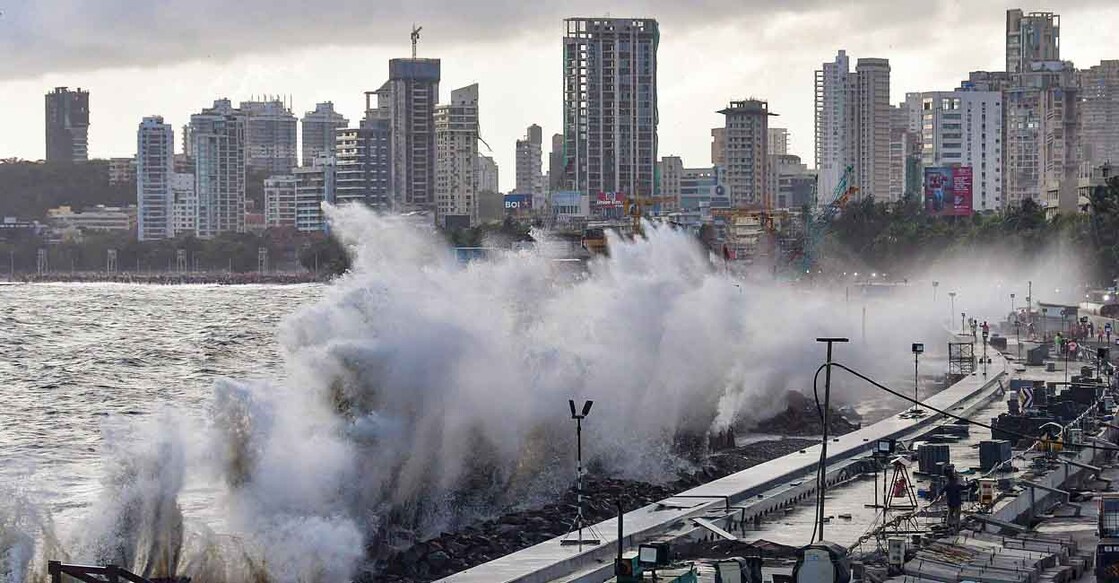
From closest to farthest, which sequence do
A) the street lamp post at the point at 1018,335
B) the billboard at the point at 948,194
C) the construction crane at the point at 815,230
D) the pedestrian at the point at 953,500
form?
the pedestrian at the point at 953,500, the street lamp post at the point at 1018,335, the construction crane at the point at 815,230, the billboard at the point at 948,194

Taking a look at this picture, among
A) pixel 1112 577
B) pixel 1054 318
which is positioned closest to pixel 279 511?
pixel 1112 577

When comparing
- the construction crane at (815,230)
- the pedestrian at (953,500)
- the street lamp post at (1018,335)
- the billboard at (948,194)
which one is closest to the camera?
the pedestrian at (953,500)

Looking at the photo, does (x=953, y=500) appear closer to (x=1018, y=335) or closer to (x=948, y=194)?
(x=1018, y=335)

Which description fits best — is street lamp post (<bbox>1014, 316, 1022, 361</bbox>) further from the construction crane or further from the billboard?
the billboard

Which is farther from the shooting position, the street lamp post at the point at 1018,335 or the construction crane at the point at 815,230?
the construction crane at the point at 815,230

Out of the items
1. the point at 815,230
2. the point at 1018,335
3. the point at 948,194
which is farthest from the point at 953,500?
the point at 948,194

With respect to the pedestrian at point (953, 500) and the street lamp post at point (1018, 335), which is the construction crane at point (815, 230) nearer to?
the street lamp post at point (1018, 335)

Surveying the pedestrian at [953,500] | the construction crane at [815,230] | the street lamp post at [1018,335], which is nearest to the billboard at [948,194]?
the construction crane at [815,230]

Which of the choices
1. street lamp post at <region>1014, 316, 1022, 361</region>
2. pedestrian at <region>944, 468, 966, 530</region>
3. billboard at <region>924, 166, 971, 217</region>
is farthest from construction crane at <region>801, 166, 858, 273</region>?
pedestrian at <region>944, 468, 966, 530</region>
